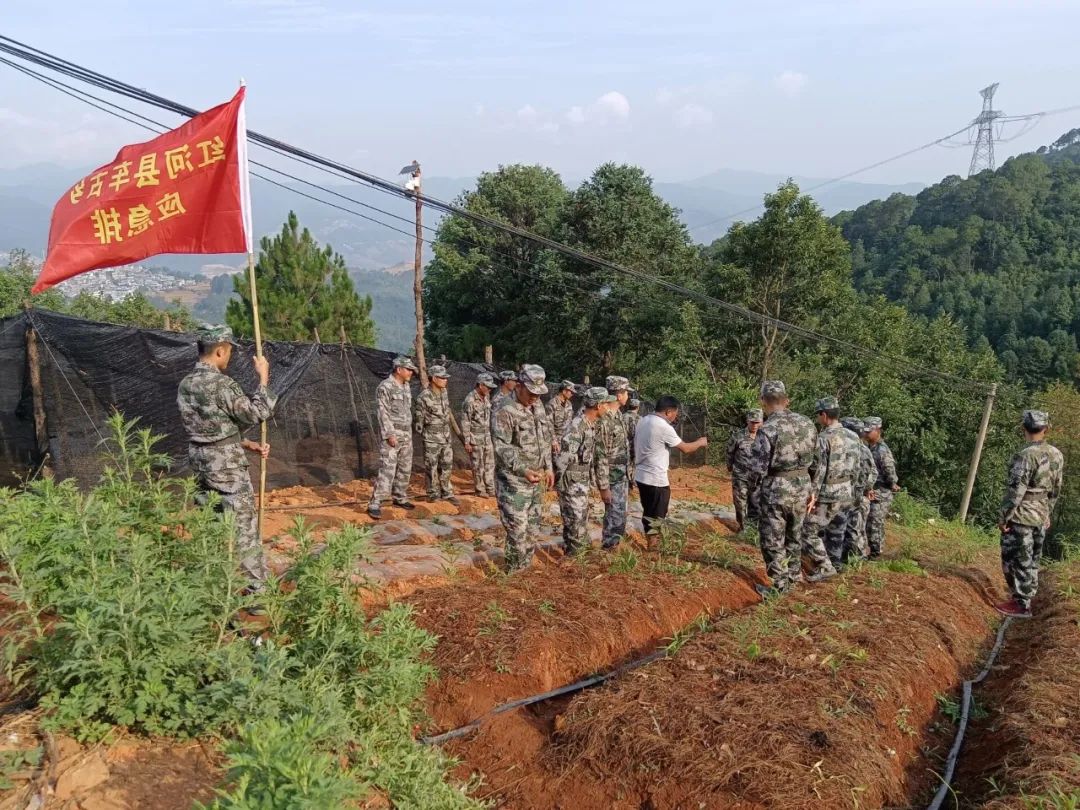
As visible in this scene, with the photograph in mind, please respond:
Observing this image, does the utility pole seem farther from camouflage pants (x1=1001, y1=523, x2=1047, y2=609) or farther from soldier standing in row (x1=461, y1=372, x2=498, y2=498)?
camouflage pants (x1=1001, y1=523, x2=1047, y2=609)

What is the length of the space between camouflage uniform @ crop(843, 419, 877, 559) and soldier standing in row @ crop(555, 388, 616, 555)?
3.13 m

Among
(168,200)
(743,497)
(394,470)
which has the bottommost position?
(743,497)

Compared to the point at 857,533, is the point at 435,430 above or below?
above

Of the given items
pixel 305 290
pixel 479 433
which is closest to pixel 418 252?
pixel 479 433

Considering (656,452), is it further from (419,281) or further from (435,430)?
(419,281)

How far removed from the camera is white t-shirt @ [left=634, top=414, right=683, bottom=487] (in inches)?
287

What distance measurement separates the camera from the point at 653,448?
7328mm

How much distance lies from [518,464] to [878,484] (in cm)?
530

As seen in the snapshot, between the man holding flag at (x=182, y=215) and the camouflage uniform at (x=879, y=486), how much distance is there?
23.9 ft

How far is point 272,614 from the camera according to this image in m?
3.61

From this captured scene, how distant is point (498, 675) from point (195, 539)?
6.43 ft

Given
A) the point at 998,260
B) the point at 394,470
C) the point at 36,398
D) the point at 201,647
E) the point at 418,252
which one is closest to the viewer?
the point at 201,647

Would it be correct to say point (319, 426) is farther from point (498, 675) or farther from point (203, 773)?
point (203, 773)

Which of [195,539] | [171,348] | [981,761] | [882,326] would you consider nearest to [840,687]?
[981,761]
